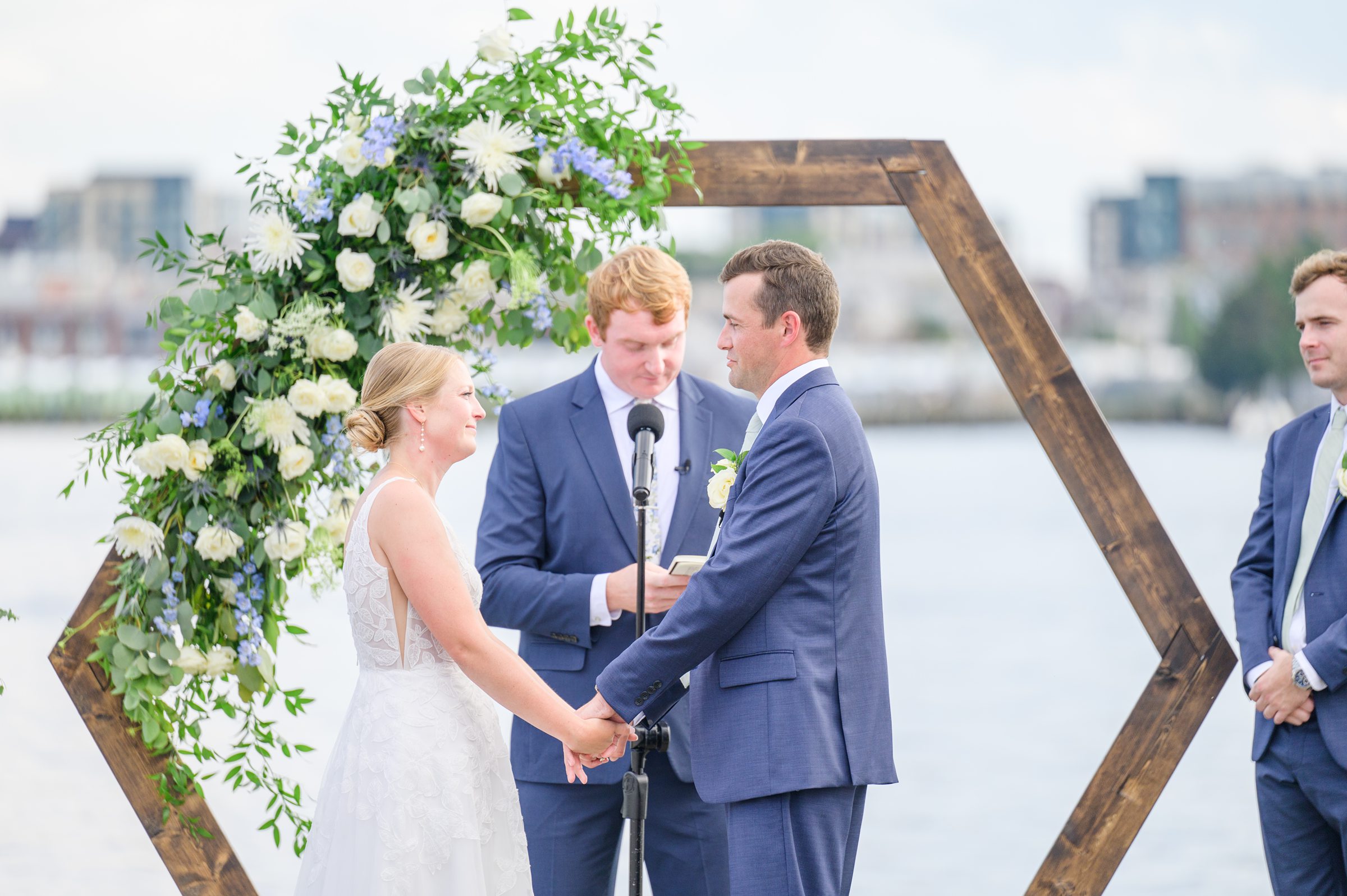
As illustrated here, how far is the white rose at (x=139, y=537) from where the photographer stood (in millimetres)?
3361

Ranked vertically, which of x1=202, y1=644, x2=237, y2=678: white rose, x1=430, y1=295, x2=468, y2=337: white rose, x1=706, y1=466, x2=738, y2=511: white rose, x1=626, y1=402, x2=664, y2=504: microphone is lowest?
x1=202, y1=644, x2=237, y2=678: white rose

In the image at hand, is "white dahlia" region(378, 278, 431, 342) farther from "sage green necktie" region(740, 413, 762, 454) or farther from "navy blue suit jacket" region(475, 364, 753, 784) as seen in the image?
"sage green necktie" region(740, 413, 762, 454)

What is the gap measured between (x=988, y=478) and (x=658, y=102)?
4190 cm

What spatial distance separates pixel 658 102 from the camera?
3.46 metres

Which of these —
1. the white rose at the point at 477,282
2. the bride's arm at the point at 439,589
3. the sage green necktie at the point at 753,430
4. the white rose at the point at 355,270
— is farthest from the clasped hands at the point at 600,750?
the white rose at the point at 355,270

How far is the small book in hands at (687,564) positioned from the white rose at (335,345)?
3.49 feet

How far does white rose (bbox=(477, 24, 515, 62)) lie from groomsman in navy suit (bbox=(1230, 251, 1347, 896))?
80.1 inches

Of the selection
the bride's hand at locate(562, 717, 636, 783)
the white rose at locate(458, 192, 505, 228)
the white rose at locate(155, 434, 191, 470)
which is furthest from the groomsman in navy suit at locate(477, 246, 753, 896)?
the white rose at locate(155, 434, 191, 470)

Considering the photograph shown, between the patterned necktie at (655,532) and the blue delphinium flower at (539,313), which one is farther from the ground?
the blue delphinium flower at (539,313)

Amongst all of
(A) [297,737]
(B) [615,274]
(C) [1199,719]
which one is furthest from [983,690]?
(B) [615,274]

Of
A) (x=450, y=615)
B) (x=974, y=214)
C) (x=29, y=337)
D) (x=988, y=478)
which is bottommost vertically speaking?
(x=988, y=478)

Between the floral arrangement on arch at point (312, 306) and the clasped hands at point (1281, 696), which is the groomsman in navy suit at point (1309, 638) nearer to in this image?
the clasped hands at point (1281, 696)

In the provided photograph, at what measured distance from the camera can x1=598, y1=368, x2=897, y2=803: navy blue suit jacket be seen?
256 centimetres

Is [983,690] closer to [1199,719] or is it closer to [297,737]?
[297,737]
